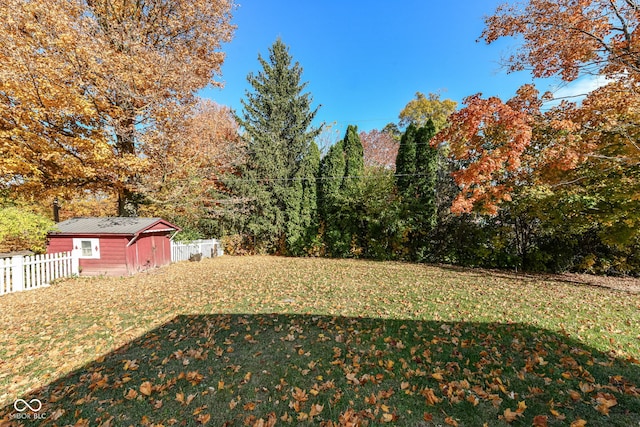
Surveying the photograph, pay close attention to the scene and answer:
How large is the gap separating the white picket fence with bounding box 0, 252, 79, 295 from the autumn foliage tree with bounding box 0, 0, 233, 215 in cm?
357

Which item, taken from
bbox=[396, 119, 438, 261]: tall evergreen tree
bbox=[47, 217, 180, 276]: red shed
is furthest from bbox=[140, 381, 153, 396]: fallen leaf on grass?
bbox=[396, 119, 438, 261]: tall evergreen tree

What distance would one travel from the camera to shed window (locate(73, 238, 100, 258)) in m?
9.37

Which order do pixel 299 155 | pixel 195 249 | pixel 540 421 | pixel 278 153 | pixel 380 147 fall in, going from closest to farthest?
pixel 540 421 < pixel 195 249 < pixel 278 153 < pixel 299 155 < pixel 380 147

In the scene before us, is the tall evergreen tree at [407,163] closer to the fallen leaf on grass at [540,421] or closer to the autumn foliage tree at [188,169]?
the autumn foliage tree at [188,169]

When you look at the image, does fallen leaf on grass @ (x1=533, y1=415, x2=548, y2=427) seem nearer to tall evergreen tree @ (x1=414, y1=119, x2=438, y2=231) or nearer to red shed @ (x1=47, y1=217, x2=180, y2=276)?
tall evergreen tree @ (x1=414, y1=119, x2=438, y2=231)

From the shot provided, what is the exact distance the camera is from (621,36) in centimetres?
621

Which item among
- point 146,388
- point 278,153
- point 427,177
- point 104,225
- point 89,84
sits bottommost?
point 146,388

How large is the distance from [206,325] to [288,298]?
6.65ft

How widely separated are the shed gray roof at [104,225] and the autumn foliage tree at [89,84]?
1844 millimetres

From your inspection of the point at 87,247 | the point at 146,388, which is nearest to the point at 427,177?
the point at 146,388

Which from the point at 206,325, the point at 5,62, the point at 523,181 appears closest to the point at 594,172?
the point at 523,181

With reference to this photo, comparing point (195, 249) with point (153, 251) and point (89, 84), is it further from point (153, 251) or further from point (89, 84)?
point (89, 84)

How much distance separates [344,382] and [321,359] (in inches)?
21.7

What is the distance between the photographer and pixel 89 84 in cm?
990
